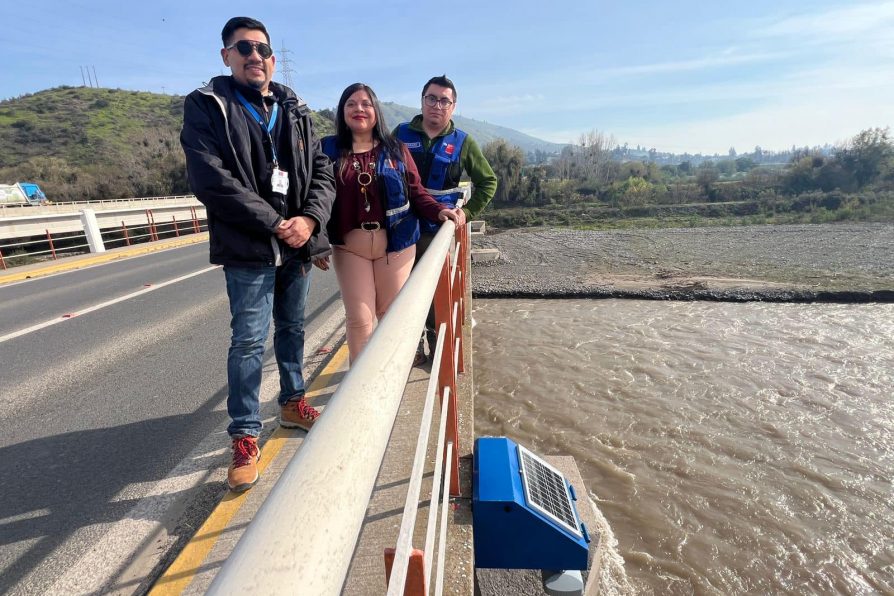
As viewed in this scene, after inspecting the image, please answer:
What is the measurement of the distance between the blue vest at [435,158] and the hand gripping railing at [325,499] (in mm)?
2681

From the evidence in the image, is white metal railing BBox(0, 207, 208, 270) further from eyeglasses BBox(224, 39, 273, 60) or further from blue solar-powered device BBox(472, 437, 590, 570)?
blue solar-powered device BBox(472, 437, 590, 570)

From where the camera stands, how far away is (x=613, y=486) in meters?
3.78

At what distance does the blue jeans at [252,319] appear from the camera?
2297mm

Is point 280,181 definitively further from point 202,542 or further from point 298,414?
point 202,542

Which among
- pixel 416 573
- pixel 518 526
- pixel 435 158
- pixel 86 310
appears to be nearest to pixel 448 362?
pixel 518 526

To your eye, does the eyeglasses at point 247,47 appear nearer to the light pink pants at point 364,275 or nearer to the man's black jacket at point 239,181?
the man's black jacket at point 239,181

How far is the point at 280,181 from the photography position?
232 cm

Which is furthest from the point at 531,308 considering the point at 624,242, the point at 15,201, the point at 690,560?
the point at 15,201

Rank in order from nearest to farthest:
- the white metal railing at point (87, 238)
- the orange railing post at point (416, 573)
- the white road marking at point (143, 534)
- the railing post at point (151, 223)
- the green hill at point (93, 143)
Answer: the orange railing post at point (416, 573), the white road marking at point (143, 534), the white metal railing at point (87, 238), the railing post at point (151, 223), the green hill at point (93, 143)

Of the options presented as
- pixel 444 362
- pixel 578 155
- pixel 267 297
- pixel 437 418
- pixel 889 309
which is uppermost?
pixel 578 155

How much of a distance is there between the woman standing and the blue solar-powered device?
1112 mm

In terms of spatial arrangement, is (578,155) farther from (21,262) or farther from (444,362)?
(444,362)

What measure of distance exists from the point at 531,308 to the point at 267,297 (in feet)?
22.7

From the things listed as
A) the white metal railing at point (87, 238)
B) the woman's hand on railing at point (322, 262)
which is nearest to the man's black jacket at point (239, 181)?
the woman's hand on railing at point (322, 262)
